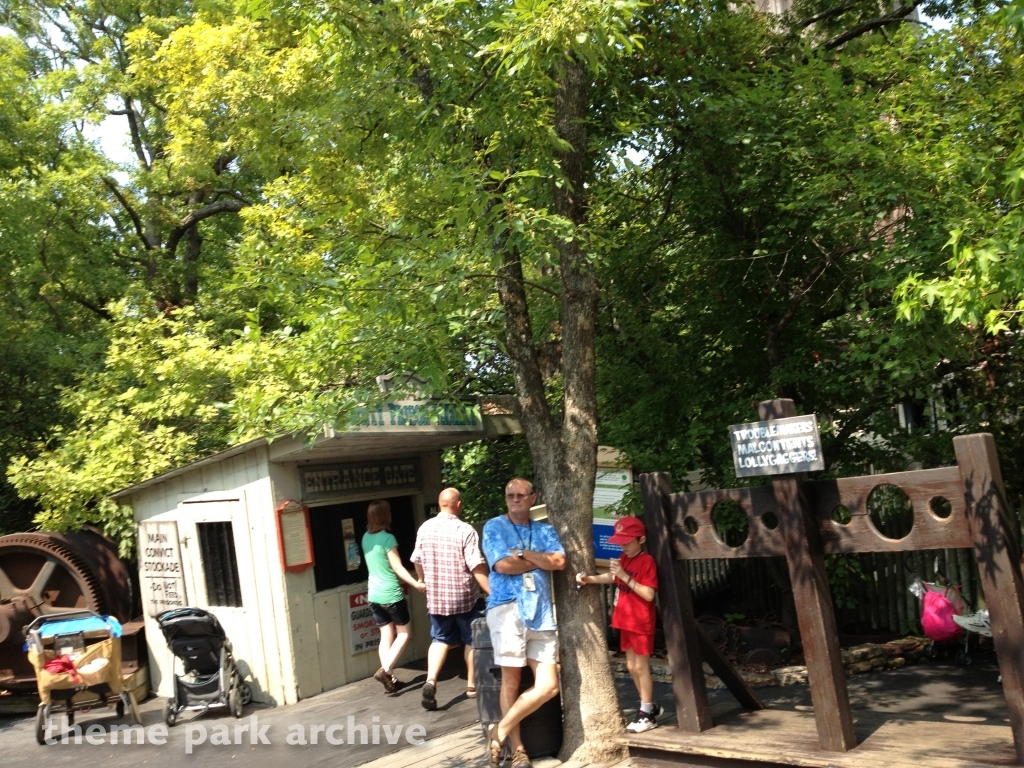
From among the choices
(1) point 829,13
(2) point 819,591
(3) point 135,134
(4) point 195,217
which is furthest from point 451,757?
(3) point 135,134

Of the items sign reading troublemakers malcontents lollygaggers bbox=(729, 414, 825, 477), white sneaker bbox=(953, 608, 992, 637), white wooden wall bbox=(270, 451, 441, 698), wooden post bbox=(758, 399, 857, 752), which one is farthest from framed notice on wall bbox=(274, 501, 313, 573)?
white sneaker bbox=(953, 608, 992, 637)

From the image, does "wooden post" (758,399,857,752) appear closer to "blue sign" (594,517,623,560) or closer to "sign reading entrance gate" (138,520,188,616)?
"blue sign" (594,517,623,560)

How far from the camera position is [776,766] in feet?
20.9

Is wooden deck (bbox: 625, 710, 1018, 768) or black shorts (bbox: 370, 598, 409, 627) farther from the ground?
black shorts (bbox: 370, 598, 409, 627)

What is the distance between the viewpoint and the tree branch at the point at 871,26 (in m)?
12.1

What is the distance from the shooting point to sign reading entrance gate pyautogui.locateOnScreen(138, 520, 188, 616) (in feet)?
33.5

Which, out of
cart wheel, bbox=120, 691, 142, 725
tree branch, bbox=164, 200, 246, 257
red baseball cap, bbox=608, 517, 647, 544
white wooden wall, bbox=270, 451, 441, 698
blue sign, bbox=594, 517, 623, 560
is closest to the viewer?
red baseball cap, bbox=608, 517, 647, 544

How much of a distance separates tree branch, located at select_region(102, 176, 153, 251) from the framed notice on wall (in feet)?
34.2

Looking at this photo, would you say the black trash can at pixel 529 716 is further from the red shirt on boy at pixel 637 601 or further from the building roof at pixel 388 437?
the building roof at pixel 388 437

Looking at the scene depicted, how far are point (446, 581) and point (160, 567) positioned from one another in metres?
3.48

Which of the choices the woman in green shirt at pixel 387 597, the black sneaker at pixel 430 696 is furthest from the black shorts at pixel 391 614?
the black sneaker at pixel 430 696

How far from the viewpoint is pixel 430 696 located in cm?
873

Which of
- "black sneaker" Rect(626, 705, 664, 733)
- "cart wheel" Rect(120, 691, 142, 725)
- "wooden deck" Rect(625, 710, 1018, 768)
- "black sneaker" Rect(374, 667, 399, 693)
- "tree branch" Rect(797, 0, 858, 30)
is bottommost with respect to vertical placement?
"wooden deck" Rect(625, 710, 1018, 768)

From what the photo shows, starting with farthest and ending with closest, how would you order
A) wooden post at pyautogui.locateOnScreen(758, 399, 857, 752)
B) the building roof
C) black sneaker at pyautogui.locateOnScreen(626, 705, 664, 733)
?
the building roof, black sneaker at pyautogui.locateOnScreen(626, 705, 664, 733), wooden post at pyautogui.locateOnScreen(758, 399, 857, 752)
